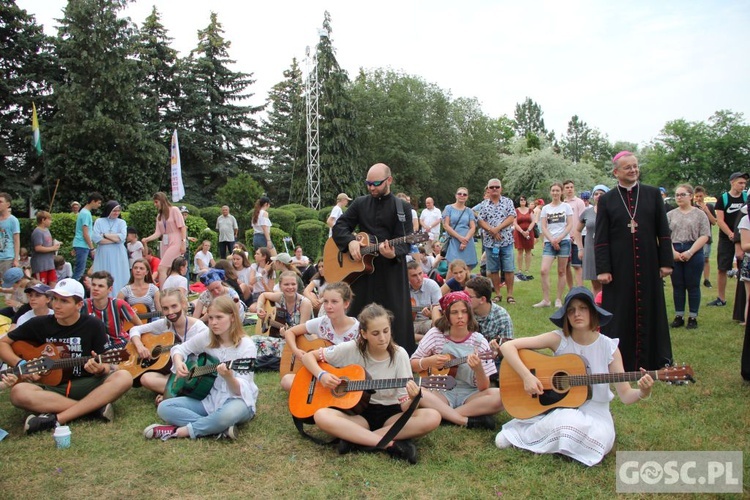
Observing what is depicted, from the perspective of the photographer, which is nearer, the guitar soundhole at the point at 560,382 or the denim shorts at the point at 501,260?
the guitar soundhole at the point at 560,382

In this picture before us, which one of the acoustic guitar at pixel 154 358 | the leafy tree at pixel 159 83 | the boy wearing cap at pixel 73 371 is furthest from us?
the leafy tree at pixel 159 83

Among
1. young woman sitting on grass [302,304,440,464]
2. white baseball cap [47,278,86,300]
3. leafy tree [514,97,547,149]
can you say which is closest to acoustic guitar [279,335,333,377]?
young woman sitting on grass [302,304,440,464]

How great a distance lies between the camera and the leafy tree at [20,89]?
83.4ft

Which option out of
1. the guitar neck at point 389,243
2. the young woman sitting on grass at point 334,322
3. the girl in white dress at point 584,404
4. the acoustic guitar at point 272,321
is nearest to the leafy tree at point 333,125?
the acoustic guitar at point 272,321

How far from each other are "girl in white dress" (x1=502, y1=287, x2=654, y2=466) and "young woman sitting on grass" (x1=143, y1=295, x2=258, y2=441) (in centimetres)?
199

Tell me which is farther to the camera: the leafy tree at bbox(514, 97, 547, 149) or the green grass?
the leafy tree at bbox(514, 97, 547, 149)

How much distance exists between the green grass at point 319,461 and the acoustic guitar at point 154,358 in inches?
19.3

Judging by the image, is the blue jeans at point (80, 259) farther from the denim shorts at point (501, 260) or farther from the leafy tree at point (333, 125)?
the leafy tree at point (333, 125)

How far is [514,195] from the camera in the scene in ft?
159

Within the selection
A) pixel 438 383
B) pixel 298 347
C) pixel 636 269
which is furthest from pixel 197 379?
pixel 636 269

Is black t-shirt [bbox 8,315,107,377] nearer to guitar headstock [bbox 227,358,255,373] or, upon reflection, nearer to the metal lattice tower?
guitar headstock [bbox 227,358,255,373]

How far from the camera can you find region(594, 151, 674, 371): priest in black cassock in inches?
204

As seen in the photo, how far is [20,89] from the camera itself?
87.5 ft

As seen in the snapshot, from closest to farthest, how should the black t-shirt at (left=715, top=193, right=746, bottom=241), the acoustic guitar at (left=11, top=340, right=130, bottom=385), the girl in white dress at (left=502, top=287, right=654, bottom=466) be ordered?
the girl in white dress at (left=502, top=287, right=654, bottom=466) < the acoustic guitar at (left=11, top=340, right=130, bottom=385) < the black t-shirt at (left=715, top=193, right=746, bottom=241)
